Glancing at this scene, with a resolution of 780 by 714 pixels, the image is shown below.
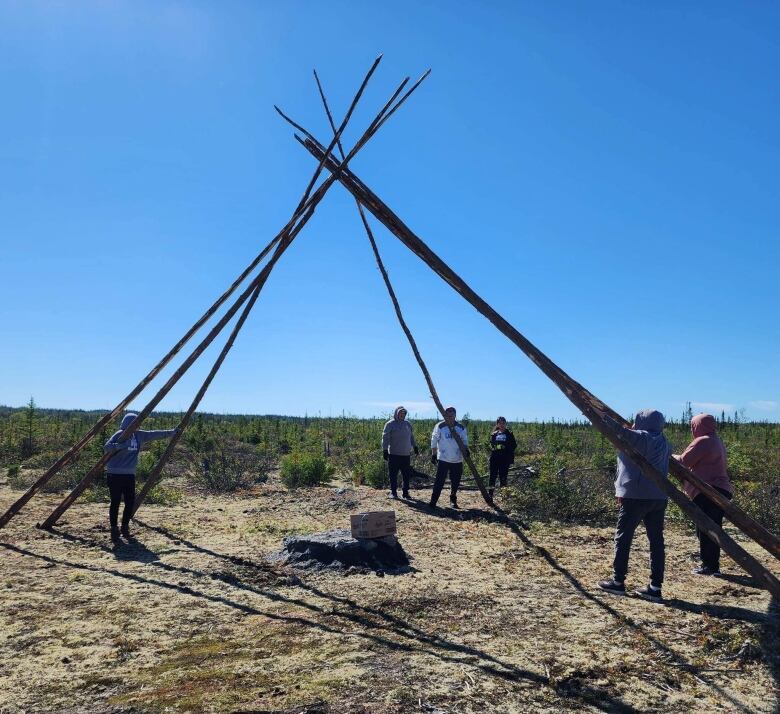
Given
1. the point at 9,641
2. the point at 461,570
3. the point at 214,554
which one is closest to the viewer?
the point at 9,641

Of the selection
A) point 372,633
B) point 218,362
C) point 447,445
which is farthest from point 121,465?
point 447,445

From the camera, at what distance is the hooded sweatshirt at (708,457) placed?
6.16 metres

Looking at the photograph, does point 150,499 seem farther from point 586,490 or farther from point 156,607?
point 586,490

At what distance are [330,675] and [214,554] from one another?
3.72 meters

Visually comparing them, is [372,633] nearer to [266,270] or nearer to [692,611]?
[692,611]

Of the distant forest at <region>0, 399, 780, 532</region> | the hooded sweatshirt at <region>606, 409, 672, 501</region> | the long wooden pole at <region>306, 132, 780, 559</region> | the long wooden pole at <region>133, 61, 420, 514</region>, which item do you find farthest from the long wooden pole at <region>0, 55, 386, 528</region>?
the hooded sweatshirt at <region>606, 409, 672, 501</region>

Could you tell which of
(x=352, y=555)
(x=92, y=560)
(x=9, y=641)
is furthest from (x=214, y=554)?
(x=9, y=641)

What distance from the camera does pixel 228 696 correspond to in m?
3.53

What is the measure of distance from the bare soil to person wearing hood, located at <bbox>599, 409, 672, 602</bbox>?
201 millimetres

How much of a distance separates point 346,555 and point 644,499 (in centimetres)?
320

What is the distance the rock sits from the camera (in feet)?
21.0

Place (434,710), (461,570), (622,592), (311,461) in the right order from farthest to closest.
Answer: (311,461) < (461,570) < (622,592) < (434,710)

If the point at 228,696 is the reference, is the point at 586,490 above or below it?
above

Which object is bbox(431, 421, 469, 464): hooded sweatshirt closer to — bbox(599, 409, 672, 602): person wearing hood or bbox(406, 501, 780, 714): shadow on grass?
bbox(406, 501, 780, 714): shadow on grass
